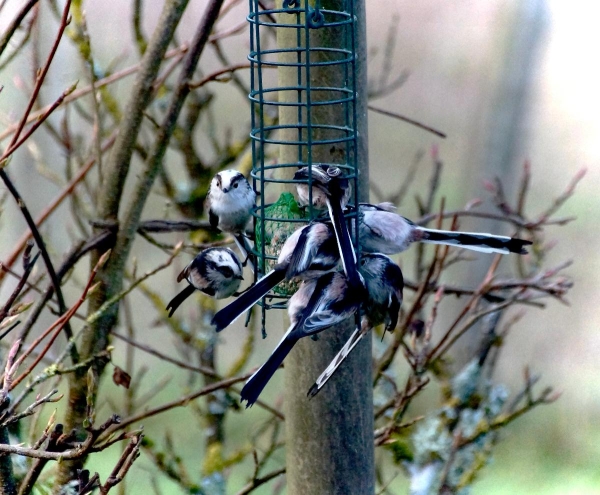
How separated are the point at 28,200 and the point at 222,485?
2.85 m

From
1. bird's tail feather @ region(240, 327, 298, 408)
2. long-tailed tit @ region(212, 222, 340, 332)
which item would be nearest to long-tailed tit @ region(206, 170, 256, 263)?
long-tailed tit @ region(212, 222, 340, 332)

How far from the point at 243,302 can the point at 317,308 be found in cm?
17

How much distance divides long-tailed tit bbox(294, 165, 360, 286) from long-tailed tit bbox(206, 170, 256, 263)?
40cm

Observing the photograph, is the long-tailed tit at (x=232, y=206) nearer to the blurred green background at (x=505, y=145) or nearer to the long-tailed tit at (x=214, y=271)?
the long-tailed tit at (x=214, y=271)

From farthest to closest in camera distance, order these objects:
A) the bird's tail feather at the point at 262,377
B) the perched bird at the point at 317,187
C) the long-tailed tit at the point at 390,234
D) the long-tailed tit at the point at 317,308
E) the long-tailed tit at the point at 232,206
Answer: the long-tailed tit at the point at 232,206 < the long-tailed tit at the point at 390,234 < the perched bird at the point at 317,187 < the long-tailed tit at the point at 317,308 < the bird's tail feather at the point at 262,377

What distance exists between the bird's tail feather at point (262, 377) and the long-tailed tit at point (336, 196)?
192mm

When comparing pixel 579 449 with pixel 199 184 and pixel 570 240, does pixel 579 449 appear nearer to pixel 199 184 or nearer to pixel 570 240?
pixel 570 240

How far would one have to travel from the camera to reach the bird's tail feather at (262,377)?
1336 millimetres

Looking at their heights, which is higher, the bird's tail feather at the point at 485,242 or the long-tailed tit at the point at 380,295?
the bird's tail feather at the point at 485,242

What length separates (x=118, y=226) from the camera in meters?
2.04

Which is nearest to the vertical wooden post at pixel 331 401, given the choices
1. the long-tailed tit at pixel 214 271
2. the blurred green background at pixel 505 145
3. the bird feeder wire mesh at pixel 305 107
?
the bird feeder wire mesh at pixel 305 107

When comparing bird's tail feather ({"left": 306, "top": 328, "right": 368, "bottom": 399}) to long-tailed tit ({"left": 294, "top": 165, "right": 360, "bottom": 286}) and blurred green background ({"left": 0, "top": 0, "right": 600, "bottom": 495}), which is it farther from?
blurred green background ({"left": 0, "top": 0, "right": 600, "bottom": 495})

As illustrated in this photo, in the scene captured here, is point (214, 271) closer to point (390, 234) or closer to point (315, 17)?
point (390, 234)

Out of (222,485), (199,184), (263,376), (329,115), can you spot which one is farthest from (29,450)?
(199,184)
